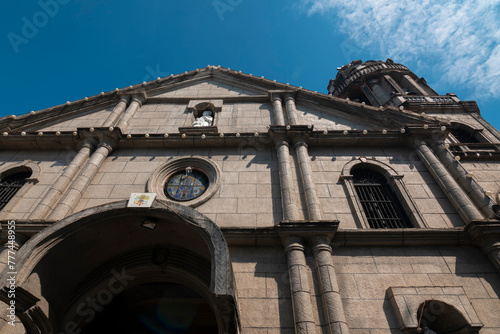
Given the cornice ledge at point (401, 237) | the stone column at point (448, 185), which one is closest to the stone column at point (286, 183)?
the cornice ledge at point (401, 237)

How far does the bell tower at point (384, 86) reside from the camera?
1996 centimetres

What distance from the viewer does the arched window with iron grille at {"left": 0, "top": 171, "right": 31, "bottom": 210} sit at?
955cm

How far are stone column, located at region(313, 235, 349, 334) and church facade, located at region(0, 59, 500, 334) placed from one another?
0.11 ft

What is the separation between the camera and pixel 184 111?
1326cm

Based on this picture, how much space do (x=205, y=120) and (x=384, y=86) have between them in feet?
61.5

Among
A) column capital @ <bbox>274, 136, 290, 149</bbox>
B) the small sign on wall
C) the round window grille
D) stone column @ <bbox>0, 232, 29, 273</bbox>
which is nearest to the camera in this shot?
the small sign on wall

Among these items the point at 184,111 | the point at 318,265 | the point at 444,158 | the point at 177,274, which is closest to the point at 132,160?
the point at 184,111

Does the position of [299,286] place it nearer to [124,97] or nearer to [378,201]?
[378,201]

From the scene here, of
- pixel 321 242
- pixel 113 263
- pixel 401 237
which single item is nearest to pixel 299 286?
pixel 321 242

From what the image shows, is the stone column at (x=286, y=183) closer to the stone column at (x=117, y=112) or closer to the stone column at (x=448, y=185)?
the stone column at (x=448, y=185)

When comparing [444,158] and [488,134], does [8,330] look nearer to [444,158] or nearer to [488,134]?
[444,158]

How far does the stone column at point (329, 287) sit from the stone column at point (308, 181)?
96cm

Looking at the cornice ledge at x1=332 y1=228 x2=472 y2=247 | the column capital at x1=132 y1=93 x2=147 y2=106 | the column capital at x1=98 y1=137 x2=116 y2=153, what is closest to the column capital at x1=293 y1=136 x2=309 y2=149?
the cornice ledge at x1=332 y1=228 x2=472 y2=247

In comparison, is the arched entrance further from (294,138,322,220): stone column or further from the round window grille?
(294,138,322,220): stone column
